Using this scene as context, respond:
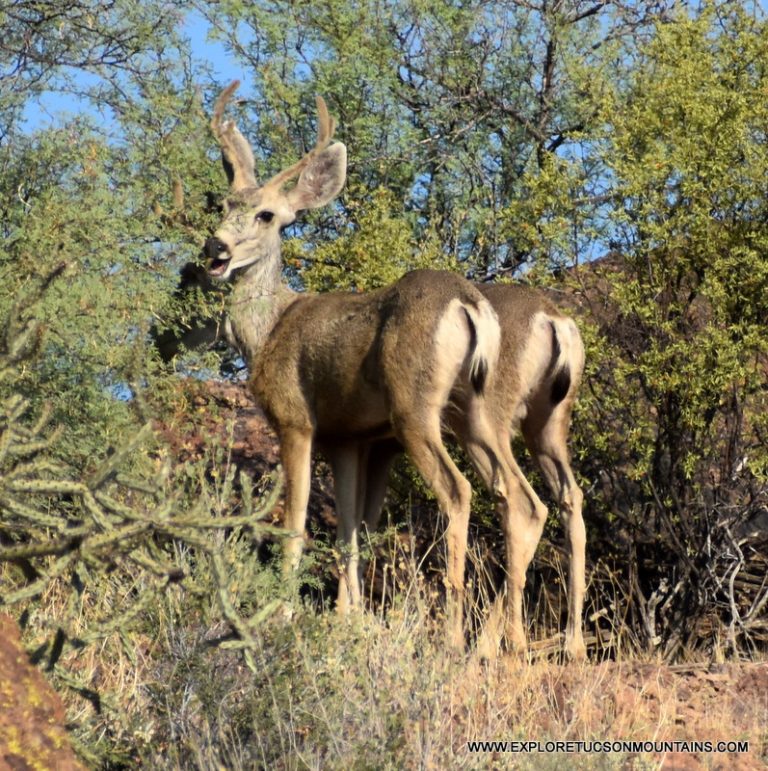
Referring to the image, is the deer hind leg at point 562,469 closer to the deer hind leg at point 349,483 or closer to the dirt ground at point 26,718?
the deer hind leg at point 349,483

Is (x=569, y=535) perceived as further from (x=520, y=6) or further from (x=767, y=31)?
(x=520, y=6)

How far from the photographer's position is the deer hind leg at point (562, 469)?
10086 mm

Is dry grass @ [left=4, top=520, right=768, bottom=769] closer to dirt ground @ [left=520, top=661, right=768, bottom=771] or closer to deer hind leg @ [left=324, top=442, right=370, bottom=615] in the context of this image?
dirt ground @ [left=520, top=661, right=768, bottom=771]

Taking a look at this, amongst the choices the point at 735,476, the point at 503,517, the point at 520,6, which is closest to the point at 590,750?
the point at 503,517

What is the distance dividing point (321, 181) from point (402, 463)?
7.41 feet

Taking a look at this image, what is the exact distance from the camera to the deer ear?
12.0 metres

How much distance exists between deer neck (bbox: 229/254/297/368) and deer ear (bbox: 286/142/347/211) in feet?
2.28

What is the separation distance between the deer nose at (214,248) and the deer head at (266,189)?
227mm

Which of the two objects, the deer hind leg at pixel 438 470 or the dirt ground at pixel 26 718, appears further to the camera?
the deer hind leg at pixel 438 470

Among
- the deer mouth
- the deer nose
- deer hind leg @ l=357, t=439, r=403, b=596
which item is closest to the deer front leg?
→ deer hind leg @ l=357, t=439, r=403, b=596

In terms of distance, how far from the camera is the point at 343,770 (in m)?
5.87

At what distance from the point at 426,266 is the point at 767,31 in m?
2.96

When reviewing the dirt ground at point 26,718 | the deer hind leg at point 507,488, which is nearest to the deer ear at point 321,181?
the deer hind leg at point 507,488

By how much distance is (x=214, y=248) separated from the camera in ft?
36.4
